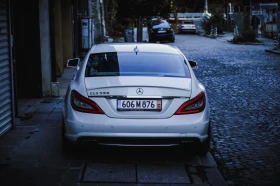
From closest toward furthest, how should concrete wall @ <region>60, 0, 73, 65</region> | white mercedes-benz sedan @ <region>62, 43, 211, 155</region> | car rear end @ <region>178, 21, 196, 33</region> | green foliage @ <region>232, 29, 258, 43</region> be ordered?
1. white mercedes-benz sedan @ <region>62, 43, 211, 155</region>
2. concrete wall @ <region>60, 0, 73, 65</region>
3. green foliage @ <region>232, 29, 258, 43</region>
4. car rear end @ <region>178, 21, 196, 33</region>

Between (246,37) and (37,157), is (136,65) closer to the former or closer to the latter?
(37,157)

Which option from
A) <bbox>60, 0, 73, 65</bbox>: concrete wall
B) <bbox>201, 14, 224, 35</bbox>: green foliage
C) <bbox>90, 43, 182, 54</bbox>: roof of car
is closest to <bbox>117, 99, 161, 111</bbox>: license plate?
<bbox>90, 43, 182, 54</bbox>: roof of car

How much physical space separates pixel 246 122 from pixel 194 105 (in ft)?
10.9

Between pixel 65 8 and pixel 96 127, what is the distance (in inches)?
612

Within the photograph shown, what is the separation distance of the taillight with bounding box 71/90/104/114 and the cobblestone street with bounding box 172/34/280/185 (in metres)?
1.57

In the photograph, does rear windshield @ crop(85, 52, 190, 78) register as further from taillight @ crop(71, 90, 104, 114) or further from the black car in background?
the black car in background

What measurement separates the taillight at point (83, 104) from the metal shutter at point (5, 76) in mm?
1968

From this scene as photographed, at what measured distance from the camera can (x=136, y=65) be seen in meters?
7.35

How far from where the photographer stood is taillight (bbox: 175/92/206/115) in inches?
262

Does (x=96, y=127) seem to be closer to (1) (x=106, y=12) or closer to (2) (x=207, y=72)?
(2) (x=207, y=72)

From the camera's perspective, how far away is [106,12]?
47375mm

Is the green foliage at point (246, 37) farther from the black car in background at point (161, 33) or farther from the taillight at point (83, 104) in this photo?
the taillight at point (83, 104)

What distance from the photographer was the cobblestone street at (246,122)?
672cm

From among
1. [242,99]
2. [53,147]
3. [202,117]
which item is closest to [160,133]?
[202,117]
